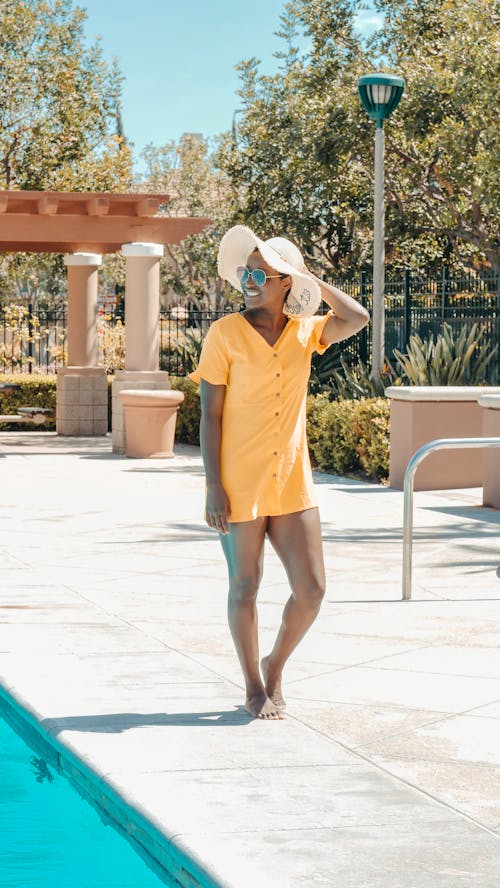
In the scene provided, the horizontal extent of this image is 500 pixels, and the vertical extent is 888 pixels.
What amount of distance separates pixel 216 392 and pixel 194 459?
1237 cm

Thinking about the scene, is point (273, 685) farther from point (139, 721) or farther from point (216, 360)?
point (216, 360)

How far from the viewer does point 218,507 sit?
16.6 ft

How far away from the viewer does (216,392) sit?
509 cm

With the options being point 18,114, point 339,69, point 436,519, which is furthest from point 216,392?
point 18,114

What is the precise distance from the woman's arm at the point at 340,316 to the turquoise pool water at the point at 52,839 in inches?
77.3

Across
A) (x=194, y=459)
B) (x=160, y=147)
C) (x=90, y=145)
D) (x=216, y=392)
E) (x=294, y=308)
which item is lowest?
(x=194, y=459)

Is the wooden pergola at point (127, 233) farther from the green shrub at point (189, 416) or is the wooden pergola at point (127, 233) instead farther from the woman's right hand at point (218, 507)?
the woman's right hand at point (218, 507)

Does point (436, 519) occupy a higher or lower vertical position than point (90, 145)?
Result: lower

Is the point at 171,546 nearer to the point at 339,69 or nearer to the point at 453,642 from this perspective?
the point at 453,642

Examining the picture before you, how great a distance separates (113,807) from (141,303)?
14.3 m

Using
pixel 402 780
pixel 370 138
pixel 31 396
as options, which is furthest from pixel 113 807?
Result: pixel 31 396

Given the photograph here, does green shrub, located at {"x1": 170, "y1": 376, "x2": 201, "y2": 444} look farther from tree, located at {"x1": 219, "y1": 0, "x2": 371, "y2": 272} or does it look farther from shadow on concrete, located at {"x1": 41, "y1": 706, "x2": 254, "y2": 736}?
shadow on concrete, located at {"x1": 41, "y1": 706, "x2": 254, "y2": 736}

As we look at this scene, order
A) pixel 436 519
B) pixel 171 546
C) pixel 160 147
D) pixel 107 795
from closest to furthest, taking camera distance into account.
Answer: pixel 107 795 → pixel 171 546 → pixel 436 519 → pixel 160 147

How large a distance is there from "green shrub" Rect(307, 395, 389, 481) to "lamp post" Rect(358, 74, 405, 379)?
1.03 metres
